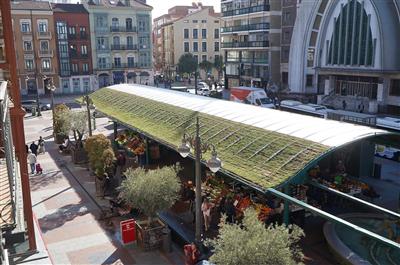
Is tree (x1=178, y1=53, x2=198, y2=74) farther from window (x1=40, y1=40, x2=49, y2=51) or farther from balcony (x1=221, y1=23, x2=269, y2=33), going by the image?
window (x1=40, y1=40, x2=49, y2=51)

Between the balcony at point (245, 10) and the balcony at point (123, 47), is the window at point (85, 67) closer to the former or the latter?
the balcony at point (123, 47)

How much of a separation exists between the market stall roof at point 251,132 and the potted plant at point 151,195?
8.50ft

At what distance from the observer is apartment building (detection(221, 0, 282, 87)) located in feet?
196

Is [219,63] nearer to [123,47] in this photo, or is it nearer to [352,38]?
[123,47]

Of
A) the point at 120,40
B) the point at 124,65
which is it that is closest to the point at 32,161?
the point at 124,65

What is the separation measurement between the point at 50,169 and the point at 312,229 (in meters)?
16.5

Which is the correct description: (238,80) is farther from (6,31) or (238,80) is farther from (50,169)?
(6,31)

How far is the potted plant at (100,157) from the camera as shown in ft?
66.3

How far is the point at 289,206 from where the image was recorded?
15.8 metres

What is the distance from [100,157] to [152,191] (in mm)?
6466

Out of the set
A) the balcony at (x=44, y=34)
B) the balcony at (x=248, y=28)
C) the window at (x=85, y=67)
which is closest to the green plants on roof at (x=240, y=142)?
the balcony at (x=248, y=28)

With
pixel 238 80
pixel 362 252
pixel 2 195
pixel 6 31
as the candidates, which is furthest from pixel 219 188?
pixel 238 80

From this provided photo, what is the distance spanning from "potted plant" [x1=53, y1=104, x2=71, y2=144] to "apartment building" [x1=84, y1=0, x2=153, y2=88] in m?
40.2

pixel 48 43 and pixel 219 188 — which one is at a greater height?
pixel 48 43
